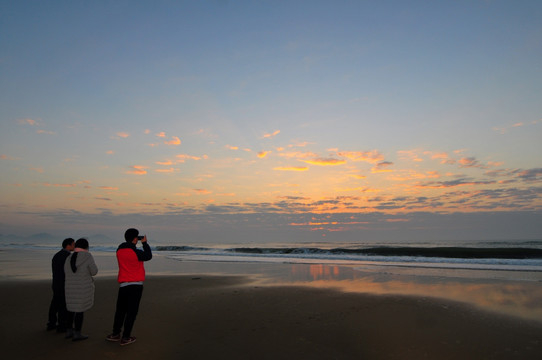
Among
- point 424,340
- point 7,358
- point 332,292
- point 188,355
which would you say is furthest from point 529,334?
point 7,358

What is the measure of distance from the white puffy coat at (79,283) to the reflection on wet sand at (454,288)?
9.18 m

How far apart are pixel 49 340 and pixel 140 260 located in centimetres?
276

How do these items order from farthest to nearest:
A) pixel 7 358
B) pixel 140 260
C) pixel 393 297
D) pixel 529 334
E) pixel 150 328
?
pixel 393 297 < pixel 150 328 < pixel 529 334 < pixel 140 260 < pixel 7 358

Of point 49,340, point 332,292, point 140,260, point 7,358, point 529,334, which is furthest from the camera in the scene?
point 332,292

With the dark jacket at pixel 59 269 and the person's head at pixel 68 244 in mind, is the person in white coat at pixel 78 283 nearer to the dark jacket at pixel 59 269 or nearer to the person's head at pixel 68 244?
the dark jacket at pixel 59 269

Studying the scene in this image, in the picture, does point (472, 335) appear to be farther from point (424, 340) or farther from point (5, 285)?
point (5, 285)

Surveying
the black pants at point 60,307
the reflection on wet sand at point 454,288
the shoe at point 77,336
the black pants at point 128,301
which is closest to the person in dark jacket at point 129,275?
the black pants at point 128,301

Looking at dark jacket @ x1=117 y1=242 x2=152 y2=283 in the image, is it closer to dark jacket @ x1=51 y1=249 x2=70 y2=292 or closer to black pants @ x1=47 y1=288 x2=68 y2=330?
dark jacket @ x1=51 y1=249 x2=70 y2=292

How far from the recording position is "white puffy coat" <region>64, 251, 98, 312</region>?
6.48 metres

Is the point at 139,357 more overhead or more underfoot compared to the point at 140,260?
more underfoot

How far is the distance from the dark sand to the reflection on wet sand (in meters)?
1.05

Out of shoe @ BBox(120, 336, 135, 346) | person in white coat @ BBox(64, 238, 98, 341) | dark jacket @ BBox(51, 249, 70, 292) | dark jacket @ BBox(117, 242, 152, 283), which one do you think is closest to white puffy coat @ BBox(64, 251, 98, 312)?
person in white coat @ BBox(64, 238, 98, 341)

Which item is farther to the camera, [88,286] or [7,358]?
[88,286]

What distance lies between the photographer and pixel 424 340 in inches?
269
